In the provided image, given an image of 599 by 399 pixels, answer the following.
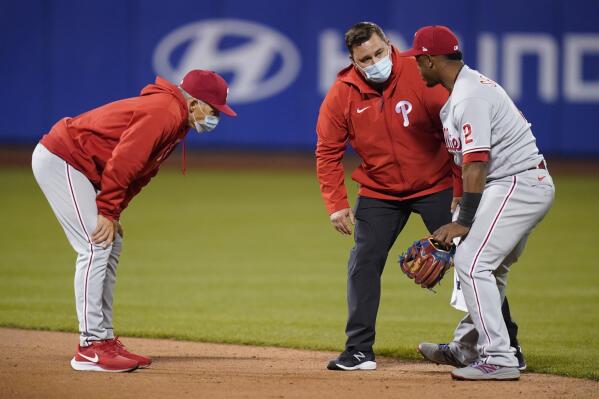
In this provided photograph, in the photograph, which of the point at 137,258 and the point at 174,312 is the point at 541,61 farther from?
the point at 174,312

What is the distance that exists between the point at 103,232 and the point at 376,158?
172 cm

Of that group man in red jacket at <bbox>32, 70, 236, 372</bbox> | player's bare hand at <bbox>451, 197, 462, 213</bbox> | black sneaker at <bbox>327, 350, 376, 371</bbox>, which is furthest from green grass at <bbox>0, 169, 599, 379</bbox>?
man in red jacket at <bbox>32, 70, 236, 372</bbox>

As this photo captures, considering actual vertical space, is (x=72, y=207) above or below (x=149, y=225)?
above

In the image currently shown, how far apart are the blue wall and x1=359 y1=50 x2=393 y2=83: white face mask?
568 inches

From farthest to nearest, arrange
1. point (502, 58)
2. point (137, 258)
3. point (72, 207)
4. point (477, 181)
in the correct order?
1. point (502, 58)
2. point (137, 258)
3. point (72, 207)
4. point (477, 181)

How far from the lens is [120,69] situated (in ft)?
67.8

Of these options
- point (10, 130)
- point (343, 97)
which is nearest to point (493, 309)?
point (343, 97)

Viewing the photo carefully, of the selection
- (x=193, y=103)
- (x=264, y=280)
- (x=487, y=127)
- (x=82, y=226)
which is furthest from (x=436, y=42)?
(x=264, y=280)

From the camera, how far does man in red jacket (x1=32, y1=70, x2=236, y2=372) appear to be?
231 inches

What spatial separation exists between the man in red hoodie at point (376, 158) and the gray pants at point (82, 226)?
144 centimetres

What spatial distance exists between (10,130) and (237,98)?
15.4 ft

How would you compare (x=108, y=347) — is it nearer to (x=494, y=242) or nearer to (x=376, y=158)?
(x=376, y=158)

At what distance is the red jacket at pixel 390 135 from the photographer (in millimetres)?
6172

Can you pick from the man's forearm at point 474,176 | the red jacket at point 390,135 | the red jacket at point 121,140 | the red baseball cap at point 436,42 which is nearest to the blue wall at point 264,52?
the red jacket at point 390,135
